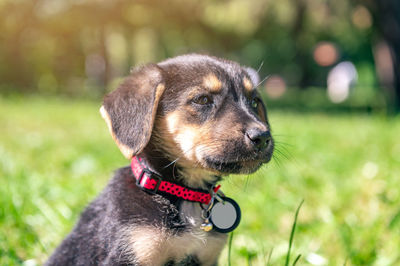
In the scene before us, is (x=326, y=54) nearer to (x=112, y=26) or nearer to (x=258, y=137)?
(x=112, y=26)

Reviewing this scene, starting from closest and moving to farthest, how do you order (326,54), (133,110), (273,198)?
(133,110), (273,198), (326,54)

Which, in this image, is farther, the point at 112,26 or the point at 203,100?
the point at 112,26

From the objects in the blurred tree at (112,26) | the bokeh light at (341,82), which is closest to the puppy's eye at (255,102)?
the blurred tree at (112,26)

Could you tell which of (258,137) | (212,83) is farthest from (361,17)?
(258,137)

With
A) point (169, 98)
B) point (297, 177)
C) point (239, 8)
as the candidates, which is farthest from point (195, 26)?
point (169, 98)

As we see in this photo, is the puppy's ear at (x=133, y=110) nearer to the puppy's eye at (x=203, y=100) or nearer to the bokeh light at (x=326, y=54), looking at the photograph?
the puppy's eye at (x=203, y=100)

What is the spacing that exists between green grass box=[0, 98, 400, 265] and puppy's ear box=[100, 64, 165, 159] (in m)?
0.87

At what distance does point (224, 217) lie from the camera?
8.80ft

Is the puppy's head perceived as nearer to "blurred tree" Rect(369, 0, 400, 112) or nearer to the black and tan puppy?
the black and tan puppy

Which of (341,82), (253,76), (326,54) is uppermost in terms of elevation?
(253,76)

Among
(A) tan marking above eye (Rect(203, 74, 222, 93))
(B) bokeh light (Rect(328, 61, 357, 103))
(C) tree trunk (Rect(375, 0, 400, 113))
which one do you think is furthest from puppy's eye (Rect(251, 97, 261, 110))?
(B) bokeh light (Rect(328, 61, 357, 103))

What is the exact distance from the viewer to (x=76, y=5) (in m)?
19.2

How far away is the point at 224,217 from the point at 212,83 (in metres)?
0.87

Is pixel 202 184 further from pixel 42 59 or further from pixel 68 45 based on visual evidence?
pixel 68 45
